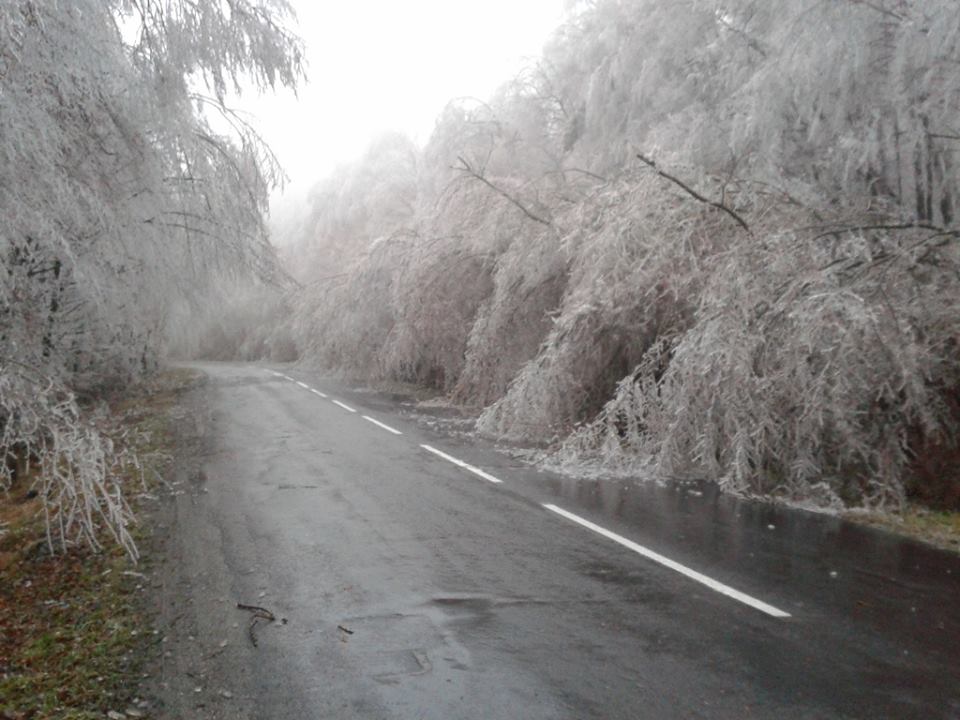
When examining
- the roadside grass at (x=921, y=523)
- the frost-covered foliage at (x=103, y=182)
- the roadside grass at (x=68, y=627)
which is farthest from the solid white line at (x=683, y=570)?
the frost-covered foliage at (x=103, y=182)

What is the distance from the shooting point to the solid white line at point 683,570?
550 cm

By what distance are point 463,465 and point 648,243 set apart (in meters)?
3.78

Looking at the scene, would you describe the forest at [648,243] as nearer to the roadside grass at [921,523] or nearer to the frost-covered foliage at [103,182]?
the frost-covered foliage at [103,182]

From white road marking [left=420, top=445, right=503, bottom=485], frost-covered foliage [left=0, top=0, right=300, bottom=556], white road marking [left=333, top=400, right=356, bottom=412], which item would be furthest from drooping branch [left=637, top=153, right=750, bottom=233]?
white road marking [left=333, top=400, right=356, bottom=412]

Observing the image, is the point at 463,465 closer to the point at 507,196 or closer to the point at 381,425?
the point at 381,425

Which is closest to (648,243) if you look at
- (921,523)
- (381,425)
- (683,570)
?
(921,523)

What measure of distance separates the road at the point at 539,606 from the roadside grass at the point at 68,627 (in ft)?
0.77

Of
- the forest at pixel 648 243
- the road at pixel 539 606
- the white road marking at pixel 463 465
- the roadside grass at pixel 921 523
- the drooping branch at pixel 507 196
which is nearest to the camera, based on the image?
the road at pixel 539 606

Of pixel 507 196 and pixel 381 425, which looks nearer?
Result: pixel 381 425

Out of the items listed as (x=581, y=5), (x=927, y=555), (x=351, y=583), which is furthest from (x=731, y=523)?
(x=581, y=5)

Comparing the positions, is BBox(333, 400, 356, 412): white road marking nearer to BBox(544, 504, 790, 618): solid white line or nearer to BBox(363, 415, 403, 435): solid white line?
BBox(363, 415, 403, 435): solid white line

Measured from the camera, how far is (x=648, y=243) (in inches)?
452

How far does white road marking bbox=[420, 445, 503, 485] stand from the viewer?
10180 mm

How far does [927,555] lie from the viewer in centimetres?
709
